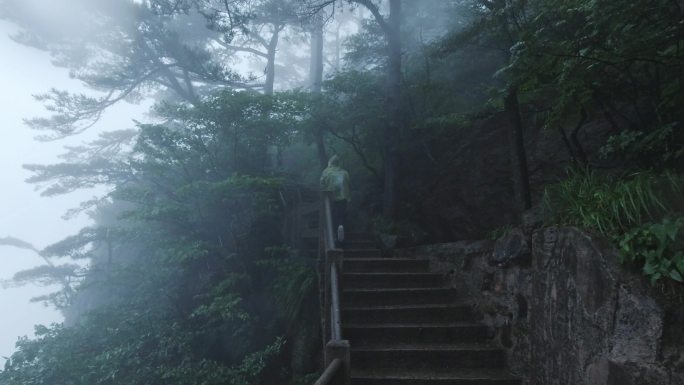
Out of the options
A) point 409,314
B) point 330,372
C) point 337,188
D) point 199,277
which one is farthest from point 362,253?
point 199,277

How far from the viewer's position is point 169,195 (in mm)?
Answer: 8773

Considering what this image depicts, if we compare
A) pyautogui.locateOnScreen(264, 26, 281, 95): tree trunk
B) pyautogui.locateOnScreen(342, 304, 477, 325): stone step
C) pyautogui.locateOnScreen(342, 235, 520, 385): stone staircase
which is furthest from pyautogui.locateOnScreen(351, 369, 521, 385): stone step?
pyautogui.locateOnScreen(264, 26, 281, 95): tree trunk

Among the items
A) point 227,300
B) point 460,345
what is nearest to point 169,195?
point 227,300

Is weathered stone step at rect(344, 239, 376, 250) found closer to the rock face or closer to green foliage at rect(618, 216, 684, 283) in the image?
the rock face

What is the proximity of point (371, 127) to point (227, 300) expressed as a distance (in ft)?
17.3

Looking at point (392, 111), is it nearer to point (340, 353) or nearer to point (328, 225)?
point (328, 225)

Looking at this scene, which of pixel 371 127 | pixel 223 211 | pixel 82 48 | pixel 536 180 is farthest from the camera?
pixel 82 48

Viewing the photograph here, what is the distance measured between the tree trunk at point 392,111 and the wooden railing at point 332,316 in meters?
2.61

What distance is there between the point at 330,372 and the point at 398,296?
2.88m

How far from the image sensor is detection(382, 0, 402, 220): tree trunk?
883cm

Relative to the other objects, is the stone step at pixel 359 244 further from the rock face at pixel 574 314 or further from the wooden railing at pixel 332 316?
the rock face at pixel 574 314

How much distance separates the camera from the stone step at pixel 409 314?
17.4 ft

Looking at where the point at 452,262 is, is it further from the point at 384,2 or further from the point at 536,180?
the point at 384,2

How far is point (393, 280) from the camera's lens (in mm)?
6176
